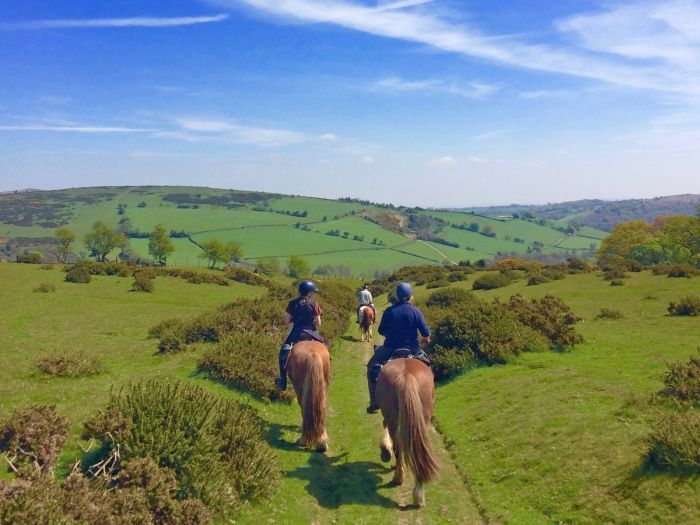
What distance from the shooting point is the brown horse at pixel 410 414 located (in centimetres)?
888

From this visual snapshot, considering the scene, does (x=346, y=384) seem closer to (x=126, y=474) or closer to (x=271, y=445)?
(x=271, y=445)

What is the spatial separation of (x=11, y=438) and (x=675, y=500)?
1168 cm

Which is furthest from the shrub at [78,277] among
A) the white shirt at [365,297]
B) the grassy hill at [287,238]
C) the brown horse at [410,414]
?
the grassy hill at [287,238]

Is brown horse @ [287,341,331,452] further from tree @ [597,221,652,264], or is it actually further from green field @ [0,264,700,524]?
tree @ [597,221,652,264]

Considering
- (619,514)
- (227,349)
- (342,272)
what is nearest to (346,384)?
(227,349)

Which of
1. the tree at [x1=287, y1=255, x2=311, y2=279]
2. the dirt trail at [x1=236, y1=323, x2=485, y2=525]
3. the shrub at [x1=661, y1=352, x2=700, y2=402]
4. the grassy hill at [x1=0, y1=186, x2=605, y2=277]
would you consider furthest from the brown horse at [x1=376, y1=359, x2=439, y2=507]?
the grassy hill at [x1=0, y1=186, x2=605, y2=277]

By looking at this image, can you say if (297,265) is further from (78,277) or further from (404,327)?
(404,327)

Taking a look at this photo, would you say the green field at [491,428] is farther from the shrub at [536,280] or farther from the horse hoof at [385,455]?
the shrub at [536,280]

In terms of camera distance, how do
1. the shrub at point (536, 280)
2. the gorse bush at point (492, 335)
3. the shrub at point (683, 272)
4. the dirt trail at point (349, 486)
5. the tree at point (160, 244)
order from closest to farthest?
1. the dirt trail at point (349, 486)
2. the gorse bush at point (492, 335)
3. the shrub at point (683, 272)
4. the shrub at point (536, 280)
5. the tree at point (160, 244)

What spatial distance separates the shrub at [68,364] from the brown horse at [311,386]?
725 centimetres

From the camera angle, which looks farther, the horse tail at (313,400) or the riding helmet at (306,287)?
the riding helmet at (306,287)

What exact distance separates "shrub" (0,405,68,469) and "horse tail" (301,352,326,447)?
5.12 metres

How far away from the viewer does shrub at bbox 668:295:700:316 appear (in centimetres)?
2198

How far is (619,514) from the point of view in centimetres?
777
